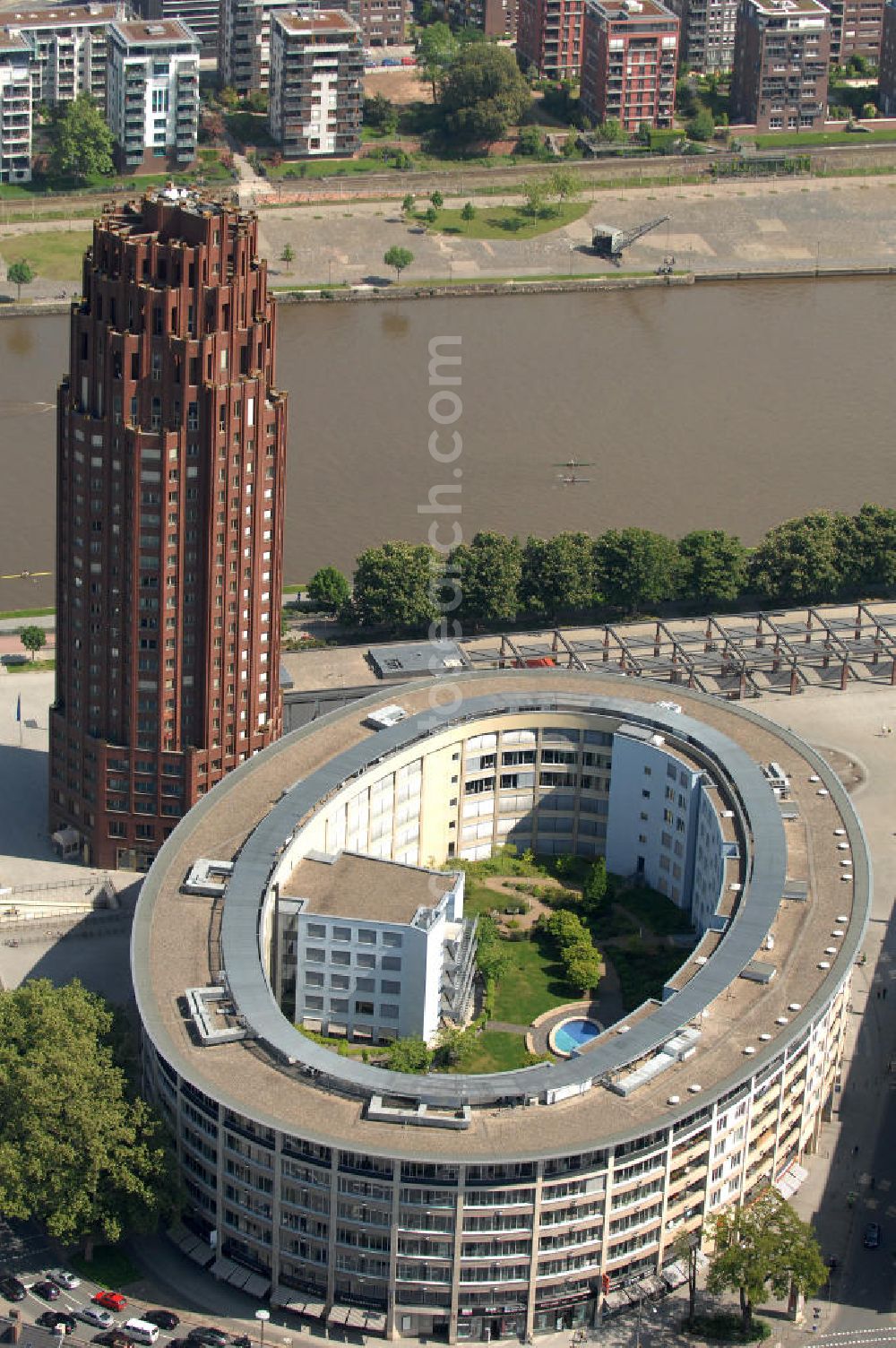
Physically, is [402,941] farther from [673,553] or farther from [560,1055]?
[673,553]

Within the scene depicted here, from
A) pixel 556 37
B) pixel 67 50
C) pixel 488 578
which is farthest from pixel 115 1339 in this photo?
pixel 556 37

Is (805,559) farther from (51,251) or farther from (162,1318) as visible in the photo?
(51,251)

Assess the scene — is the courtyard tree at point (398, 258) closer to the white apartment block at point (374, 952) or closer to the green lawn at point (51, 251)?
the green lawn at point (51, 251)

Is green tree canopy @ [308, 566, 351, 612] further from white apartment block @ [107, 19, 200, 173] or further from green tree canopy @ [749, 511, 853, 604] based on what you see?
white apartment block @ [107, 19, 200, 173]

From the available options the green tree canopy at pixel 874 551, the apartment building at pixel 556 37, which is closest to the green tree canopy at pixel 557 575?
the green tree canopy at pixel 874 551

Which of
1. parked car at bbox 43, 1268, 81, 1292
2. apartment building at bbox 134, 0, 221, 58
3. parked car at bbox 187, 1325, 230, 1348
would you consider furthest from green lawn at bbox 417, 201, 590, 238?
parked car at bbox 187, 1325, 230, 1348
